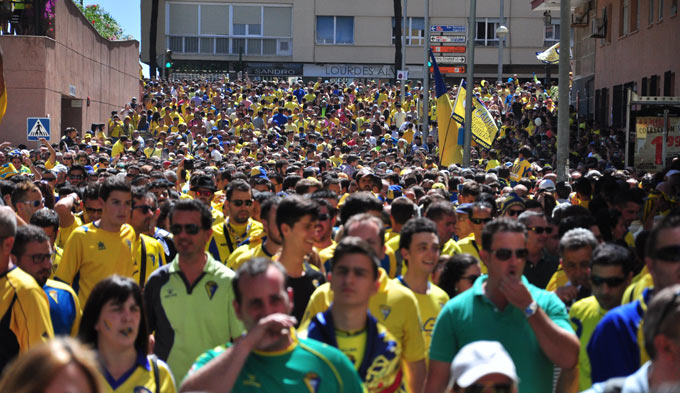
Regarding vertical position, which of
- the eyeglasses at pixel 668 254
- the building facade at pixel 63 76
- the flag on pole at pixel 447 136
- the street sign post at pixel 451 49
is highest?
the street sign post at pixel 451 49

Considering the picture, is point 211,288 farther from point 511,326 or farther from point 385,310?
point 511,326

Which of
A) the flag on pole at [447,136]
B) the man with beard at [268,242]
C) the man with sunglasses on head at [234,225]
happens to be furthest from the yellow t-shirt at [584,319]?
the flag on pole at [447,136]

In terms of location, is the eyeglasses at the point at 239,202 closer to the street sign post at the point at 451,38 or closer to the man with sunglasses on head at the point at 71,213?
the man with sunglasses on head at the point at 71,213

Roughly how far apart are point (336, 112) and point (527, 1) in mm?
38431

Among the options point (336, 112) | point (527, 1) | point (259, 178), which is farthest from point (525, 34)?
point (259, 178)

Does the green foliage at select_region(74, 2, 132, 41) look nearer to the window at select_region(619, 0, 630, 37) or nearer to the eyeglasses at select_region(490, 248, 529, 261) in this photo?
the window at select_region(619, 0, 630, 37)

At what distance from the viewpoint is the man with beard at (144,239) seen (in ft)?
28.8

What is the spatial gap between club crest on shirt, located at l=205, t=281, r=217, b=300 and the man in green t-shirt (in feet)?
7.29

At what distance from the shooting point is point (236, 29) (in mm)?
75750

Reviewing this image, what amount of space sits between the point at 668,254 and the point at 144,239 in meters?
4.89

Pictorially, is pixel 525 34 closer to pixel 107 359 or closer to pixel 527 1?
pixel 527 1

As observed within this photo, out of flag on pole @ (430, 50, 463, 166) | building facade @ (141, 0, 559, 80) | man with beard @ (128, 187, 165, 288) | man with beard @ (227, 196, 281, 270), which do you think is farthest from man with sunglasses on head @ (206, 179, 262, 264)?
building facade @ (141, 0, 559, 80)

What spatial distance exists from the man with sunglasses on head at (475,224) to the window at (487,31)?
64.6m

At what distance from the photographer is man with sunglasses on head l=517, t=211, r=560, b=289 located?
360 inches
